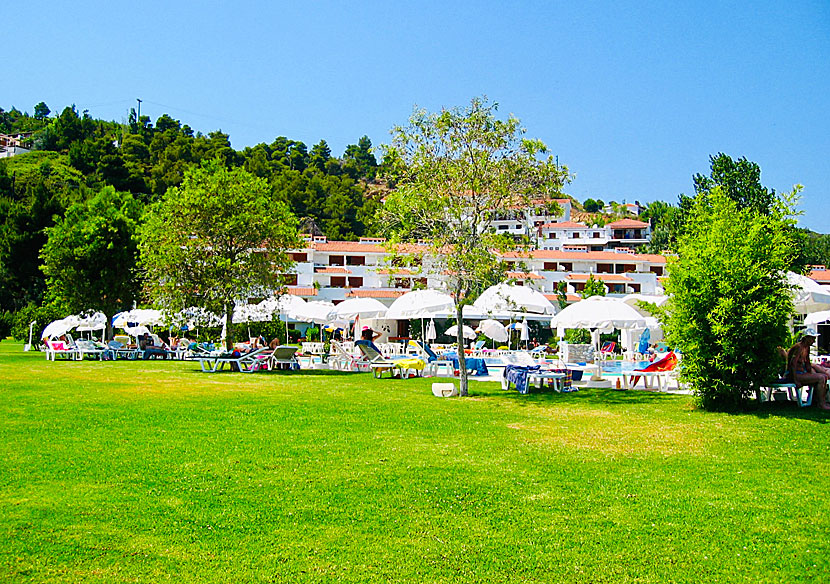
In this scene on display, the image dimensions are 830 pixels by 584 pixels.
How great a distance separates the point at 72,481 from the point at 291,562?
11.0ft

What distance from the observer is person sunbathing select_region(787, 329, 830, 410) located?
13781mm

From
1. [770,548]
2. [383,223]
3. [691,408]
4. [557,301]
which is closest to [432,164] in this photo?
[383,223]

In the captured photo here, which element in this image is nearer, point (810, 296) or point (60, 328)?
point (810, 296)

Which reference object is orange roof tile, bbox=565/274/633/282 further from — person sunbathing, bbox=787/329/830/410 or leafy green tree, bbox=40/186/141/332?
person sunbathing, bbox=787/329/830/410

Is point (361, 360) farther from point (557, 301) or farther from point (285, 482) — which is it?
point (557, 301)

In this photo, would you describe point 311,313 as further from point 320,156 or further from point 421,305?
point 320,156

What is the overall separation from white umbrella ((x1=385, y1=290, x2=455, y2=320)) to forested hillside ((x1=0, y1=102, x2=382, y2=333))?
116 ft

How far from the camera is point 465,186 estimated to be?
16594mm

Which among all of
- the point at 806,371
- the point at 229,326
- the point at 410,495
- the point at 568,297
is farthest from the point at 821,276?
the point at 410,495

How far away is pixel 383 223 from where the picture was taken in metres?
17.0

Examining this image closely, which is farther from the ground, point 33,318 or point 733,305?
point 33,318

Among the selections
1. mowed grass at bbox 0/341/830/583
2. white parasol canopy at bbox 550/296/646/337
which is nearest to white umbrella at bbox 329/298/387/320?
white parasol canopy at bbox 550/296/646/337

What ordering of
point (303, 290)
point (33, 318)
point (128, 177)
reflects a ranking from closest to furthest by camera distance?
point (33, 318), point (303, 290), point (128, 177)

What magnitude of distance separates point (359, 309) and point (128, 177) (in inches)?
3199
